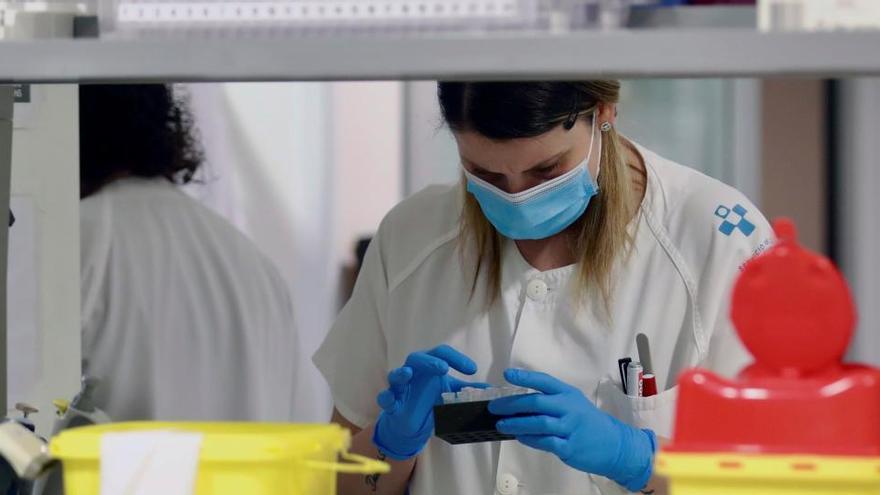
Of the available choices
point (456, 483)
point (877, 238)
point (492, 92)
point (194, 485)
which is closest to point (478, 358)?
point (456, 483)

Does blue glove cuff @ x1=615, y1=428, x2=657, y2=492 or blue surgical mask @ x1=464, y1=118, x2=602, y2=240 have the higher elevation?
blue surgical mask @ x1=464, y1=118, x2=602, y2=240

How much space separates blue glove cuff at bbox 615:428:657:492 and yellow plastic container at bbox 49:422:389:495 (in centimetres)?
52

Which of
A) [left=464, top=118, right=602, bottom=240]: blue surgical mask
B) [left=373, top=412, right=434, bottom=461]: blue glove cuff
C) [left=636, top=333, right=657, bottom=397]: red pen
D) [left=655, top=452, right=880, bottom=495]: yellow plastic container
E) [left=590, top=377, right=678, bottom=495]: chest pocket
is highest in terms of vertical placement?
[left=464, top=118, right=602, bottom=240]: blue surgical mask

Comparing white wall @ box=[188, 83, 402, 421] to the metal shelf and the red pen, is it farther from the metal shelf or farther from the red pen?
the metal shelf

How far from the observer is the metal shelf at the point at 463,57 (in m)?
0.96

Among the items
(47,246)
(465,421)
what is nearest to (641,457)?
(465,421)

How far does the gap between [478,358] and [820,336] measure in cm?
89

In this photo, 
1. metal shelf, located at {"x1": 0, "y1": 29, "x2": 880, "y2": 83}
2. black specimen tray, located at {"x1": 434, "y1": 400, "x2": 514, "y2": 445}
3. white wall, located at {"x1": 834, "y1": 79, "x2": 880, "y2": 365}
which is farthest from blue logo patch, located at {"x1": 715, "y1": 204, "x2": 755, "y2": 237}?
white wall, located at {"x1": 834, "y1": 79, "x2": 880, "y2": 365}

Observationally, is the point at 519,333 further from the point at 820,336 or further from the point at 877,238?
the point at 877,238

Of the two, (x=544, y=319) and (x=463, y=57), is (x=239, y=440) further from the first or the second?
(x=544, y=319)

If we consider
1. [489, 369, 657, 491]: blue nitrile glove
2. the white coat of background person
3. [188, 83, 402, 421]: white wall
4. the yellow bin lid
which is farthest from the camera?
[188, 83, 402, 421]: white wall

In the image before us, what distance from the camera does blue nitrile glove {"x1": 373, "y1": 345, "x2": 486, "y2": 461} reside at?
1529 mm

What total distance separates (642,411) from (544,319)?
22 centimetres

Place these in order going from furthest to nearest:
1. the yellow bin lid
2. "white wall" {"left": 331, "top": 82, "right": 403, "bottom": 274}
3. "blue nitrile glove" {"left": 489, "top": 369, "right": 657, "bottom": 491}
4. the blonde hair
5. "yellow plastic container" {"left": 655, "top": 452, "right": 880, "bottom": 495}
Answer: "white wall" {"left": 331, "top": 82, "right": 403, "bottom": 274} → the blonde hair → "blue nitrile glove" {"left": 489, "top": 369, "right": 657, "bottom": 491} → the yellow bin lid → "yellow plastic container" {"left": 655, "top": 452, "right": 880, "bottom": 495}
